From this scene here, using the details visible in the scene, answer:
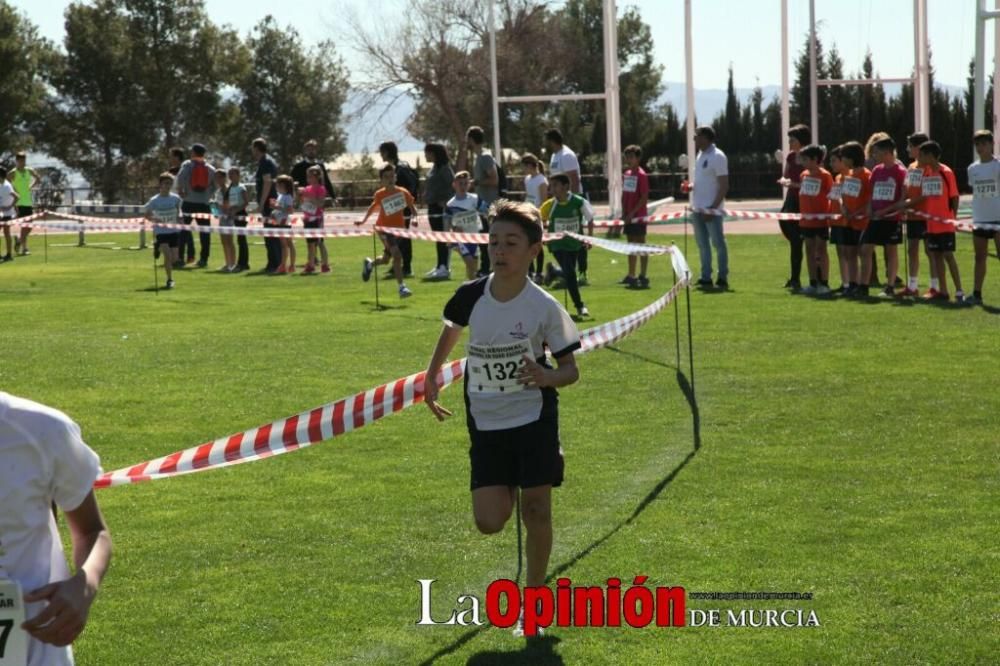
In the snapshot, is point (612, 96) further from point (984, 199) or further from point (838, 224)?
point (984, 199)

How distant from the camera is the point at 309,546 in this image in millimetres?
7867

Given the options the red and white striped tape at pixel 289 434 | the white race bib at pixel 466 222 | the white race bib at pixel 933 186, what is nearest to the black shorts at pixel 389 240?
the white race bib at pixel 466 222

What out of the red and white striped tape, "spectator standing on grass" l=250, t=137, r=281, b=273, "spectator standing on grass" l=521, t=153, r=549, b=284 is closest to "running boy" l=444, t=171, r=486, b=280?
"spectator standing on grass" l=521, t=153, r=549, b=284

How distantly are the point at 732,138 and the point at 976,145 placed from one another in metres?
46.6

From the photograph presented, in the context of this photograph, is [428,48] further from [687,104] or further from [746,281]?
[746,281]

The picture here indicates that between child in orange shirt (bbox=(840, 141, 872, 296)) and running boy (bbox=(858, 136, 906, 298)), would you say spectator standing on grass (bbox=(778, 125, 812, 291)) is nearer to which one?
child in orange shirt (bbox=(840, 141, 872, 296))

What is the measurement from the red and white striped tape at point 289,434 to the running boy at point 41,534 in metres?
2.11

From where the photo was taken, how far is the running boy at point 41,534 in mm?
3328

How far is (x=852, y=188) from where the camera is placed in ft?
65.8

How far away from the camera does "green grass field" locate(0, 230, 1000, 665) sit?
6348 mm

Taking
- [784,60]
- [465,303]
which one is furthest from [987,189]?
[784,60]

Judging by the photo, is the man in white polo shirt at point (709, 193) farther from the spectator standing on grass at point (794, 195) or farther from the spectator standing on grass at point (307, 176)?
the spectator standing on grass at point (307, 176)

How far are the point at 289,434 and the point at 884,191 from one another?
1394cm

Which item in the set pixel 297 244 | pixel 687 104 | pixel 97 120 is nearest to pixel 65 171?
pixel 97 120
